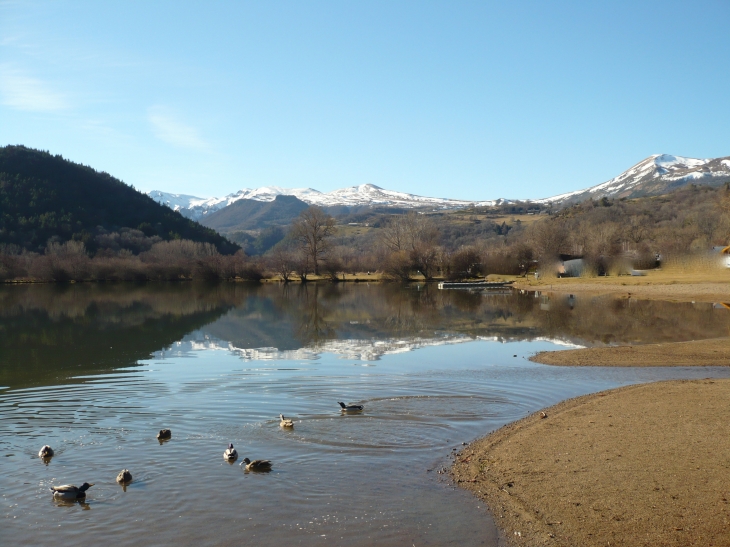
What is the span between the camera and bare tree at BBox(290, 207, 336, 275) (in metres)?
103

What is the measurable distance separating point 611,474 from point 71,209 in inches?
5653

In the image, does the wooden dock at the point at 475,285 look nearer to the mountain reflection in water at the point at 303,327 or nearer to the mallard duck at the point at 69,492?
the mountain reflection in water at the point at 303,327

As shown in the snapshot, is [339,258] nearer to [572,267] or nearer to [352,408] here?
[572,267]

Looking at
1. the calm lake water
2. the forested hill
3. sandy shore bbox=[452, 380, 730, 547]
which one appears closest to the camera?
sandy shore bbox=[452, 380, 730, 547]

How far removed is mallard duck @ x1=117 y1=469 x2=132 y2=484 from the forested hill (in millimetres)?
118989

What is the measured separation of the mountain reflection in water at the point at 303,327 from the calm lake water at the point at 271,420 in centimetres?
24

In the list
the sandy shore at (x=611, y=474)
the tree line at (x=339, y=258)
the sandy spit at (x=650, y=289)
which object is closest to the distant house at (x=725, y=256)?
the sandy spit at (x=650, y=289)

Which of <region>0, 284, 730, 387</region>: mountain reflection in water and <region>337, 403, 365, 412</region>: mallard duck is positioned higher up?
<region>0, 284, 730, 387</region>: mountain reflection in water

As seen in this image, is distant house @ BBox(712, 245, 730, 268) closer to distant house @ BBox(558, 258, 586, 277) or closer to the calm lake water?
distant house @ BBox(558, 258, 586, 277)

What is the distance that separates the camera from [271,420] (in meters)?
13.2

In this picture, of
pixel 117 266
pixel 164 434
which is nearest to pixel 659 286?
pixel 164 434

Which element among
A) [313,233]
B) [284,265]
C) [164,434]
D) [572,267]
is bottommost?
[164,434]

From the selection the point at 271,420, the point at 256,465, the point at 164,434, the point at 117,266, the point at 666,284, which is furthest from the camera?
the point at 117,266

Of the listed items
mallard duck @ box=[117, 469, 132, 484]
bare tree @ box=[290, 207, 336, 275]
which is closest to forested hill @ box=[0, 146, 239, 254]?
bare tree @ box=[290, 207, 336, 275]
